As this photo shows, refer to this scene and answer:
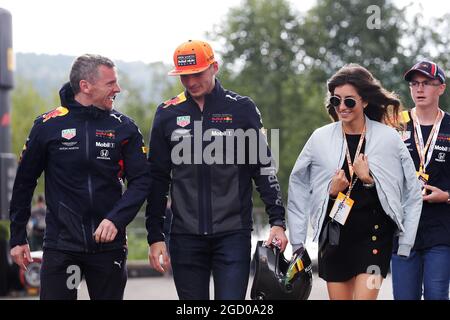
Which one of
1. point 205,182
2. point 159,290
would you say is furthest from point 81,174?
point 159,290

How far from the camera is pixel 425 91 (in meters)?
7.79

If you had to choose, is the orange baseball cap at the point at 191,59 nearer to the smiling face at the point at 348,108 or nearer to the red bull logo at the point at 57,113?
the red bull logo at the point at 57,113

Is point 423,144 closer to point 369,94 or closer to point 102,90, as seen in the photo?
point 369,94

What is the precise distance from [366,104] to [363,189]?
0.60 metres

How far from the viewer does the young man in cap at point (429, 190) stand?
7.54 metres

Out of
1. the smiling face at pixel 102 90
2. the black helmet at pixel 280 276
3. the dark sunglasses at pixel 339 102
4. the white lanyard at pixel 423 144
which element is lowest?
the black helmet at pixel 280 276

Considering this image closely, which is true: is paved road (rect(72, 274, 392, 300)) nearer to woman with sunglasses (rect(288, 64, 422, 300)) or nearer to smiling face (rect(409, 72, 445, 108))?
smiling face (rect(409, 72, 445, 108))

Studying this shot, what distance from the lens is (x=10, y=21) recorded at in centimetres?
1415

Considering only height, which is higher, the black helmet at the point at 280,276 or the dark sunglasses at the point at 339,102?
the dark sunglasses at the point at 339,102

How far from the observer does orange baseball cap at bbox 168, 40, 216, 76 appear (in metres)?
6.74

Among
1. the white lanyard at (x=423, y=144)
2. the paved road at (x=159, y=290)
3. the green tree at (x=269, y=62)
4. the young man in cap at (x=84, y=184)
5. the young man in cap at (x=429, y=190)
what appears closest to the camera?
the young man in cap at (x=84, y=184)

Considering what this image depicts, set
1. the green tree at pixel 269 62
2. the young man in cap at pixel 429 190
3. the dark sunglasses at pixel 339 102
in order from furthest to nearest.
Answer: the green tree at pixel 269 62 → the young man in cap at pixel 429 190 → the dark sunglasses at pixel 339 102

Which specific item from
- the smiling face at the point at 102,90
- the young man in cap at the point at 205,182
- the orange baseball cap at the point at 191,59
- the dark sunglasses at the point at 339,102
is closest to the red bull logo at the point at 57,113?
the smiling face at the point at 102,90

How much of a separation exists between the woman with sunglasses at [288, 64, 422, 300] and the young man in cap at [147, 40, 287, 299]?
10.5 inches
